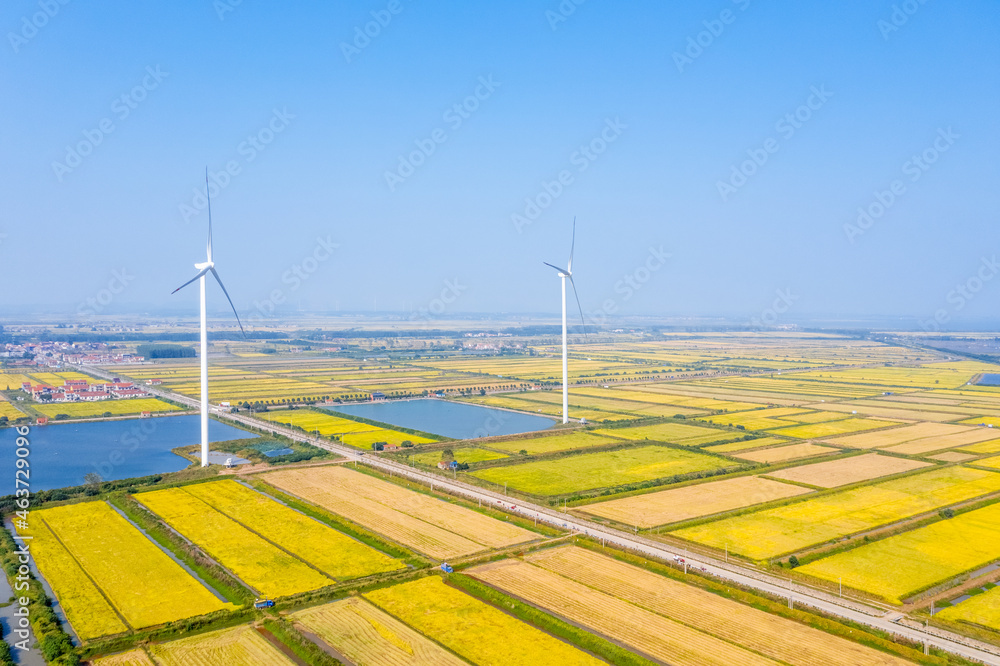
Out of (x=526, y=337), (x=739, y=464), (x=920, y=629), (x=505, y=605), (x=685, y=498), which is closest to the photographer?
(x=920, y=629)

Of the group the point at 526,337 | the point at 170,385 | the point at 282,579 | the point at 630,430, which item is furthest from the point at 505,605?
the point at 526,337

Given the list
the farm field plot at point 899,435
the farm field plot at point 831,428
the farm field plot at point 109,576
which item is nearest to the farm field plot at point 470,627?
the farm field plot at point 109,576

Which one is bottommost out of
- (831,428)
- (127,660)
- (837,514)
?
(127,660)

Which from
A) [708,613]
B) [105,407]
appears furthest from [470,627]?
[105,407]

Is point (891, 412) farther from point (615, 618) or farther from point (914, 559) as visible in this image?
point (615, 618)

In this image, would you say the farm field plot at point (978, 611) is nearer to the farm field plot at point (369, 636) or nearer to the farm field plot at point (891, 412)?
the farm field plot at point (369, 636)

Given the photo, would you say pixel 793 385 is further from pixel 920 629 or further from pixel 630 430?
pixel 920 629

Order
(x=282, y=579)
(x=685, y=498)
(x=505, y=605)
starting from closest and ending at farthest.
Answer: (x=505, y=605) → (x=282, y=579) → (x=685, y=498)
